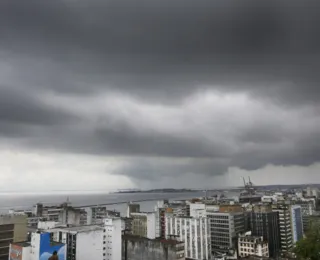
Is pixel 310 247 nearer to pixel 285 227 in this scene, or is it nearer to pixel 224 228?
pixel 224 228

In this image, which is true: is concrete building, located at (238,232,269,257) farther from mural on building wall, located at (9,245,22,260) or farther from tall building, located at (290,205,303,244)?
mural on building wall, located at (9,245,22,260)

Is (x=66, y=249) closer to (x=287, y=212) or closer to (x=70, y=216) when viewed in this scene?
(x=70, y=216)

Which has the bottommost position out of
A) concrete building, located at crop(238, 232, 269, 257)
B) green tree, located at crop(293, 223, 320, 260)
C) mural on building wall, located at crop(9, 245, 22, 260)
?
concrete building, located at crop(238, 232, 269, 257)

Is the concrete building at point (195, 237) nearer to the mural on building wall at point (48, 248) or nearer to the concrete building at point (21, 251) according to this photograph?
the mural on building wall at point (48, 248)

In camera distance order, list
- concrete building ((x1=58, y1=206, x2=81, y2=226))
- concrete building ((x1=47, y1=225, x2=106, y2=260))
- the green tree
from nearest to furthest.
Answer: the green tree → concrete building ((x1=47, y1=225, x2=106, y2=260)) → concrete building ((x1=58, y1=206, x2=81, y2=226))

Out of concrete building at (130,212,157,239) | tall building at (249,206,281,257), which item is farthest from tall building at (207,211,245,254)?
concrete building at (130,212,157,239)

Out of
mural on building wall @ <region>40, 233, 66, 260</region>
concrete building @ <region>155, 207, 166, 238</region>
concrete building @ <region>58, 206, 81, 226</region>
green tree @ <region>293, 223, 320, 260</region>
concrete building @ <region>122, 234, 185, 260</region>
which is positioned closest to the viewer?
green tree @ <region>293, 223, 320, 260</region>

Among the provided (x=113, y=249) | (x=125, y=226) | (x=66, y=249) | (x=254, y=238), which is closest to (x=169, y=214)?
(x=125, y=226)

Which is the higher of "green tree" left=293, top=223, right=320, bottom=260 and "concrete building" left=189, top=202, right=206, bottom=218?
"green tree" left=293, top=223, right=320, bottom=260
